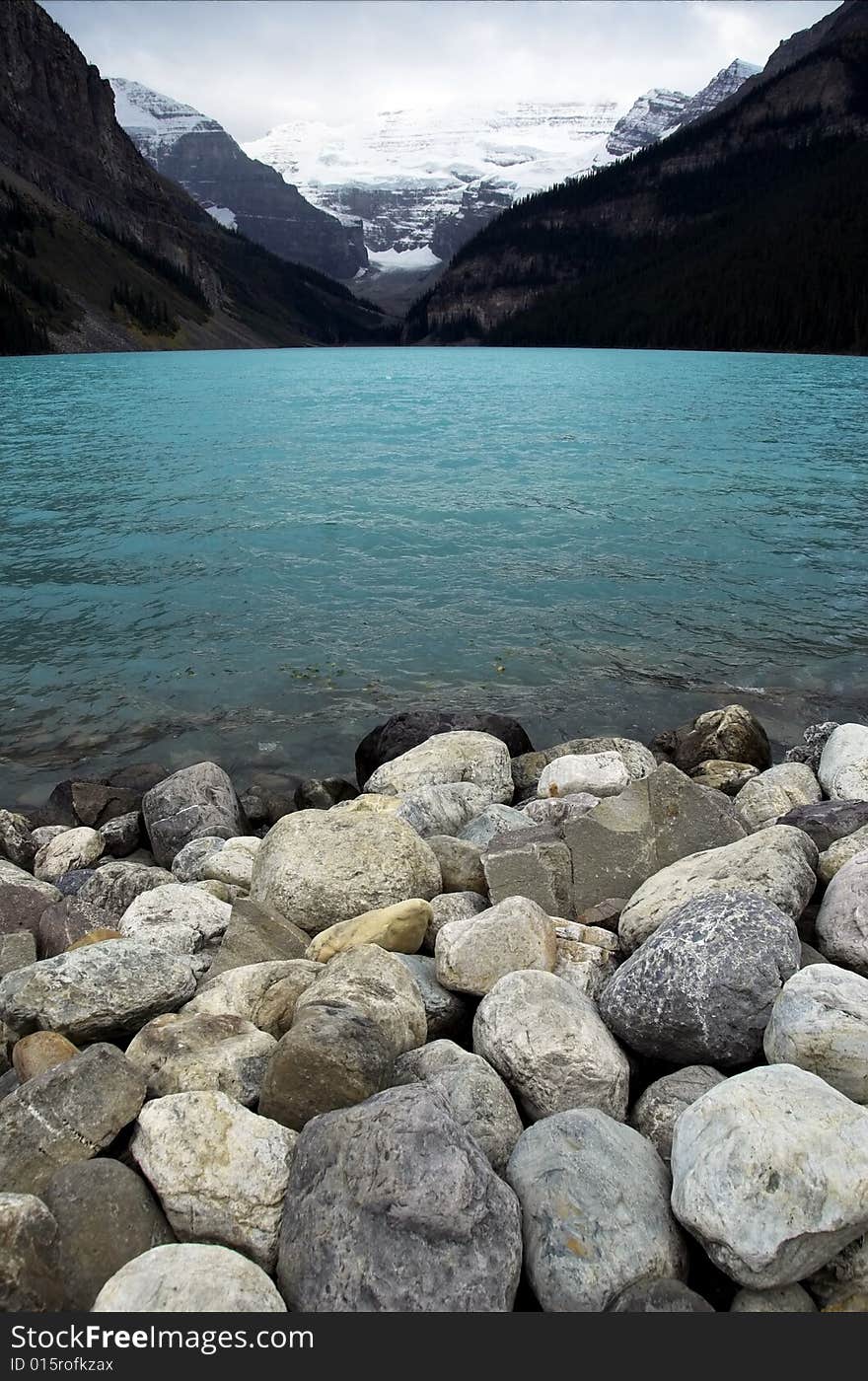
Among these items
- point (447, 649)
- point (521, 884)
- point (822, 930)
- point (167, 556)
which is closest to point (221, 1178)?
point (521, 884)

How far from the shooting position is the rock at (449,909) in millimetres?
5531

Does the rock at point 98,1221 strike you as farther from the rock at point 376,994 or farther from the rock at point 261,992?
the rock at point 261,992

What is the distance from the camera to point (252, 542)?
64.5 ft

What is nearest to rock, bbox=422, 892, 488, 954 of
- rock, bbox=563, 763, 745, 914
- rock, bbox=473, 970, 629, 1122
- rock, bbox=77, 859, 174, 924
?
rock, bbox=563, 763, 745, 914

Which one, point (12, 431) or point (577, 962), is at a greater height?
point (12, 431)

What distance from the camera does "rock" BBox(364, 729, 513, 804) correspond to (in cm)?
867

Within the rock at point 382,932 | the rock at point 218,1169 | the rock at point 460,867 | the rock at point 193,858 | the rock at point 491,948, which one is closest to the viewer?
the rock at point 218,1169

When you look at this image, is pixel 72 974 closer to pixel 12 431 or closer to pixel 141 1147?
pixel 141 1147

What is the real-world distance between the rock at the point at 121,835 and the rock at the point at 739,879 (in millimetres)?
5338

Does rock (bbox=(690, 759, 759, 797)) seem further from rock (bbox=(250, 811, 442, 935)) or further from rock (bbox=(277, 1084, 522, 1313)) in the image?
rock (bbox=(277, 1084, 522, 1313))

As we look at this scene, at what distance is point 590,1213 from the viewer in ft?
10.5

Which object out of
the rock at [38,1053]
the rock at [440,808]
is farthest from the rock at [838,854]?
the rock at [38,1053]

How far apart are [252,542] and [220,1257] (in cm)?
1781
